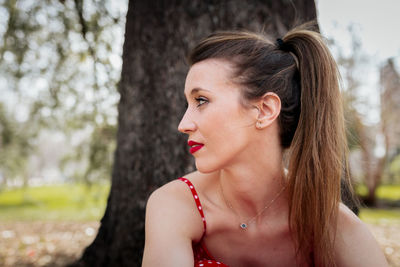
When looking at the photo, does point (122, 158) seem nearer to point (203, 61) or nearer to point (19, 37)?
point (203, 61)

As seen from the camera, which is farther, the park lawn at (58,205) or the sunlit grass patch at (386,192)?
the sunlit grass patch at (386,192)

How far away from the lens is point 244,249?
1855mm

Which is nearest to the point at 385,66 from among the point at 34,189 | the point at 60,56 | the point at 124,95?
the point at 60,56

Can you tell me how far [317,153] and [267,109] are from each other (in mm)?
326

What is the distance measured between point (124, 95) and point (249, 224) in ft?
5.43

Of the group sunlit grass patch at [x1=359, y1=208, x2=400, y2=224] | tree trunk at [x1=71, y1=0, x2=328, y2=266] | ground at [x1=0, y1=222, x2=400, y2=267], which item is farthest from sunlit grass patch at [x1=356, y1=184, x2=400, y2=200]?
tree trunk at [x1=71, y1=0, x2=328, y2=266]

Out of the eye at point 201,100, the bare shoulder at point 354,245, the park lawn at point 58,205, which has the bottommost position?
the park lawn at point 58,205

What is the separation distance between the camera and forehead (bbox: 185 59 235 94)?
164cm

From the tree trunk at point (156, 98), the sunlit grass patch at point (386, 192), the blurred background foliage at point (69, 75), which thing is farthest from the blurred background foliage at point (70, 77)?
the sunlit grass patch at point (386, 192)

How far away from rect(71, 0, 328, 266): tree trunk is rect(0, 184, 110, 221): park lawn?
2915 millimetres

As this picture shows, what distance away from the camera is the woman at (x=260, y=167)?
1628mm

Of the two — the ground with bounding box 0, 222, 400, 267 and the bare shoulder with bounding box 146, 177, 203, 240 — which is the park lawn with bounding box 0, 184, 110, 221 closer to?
the ground with bounding box 0, 222, 400, 267

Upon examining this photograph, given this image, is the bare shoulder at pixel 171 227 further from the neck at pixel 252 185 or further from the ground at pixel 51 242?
the ground at pixel 51 242

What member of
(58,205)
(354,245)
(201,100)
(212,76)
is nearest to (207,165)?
(201,100)
